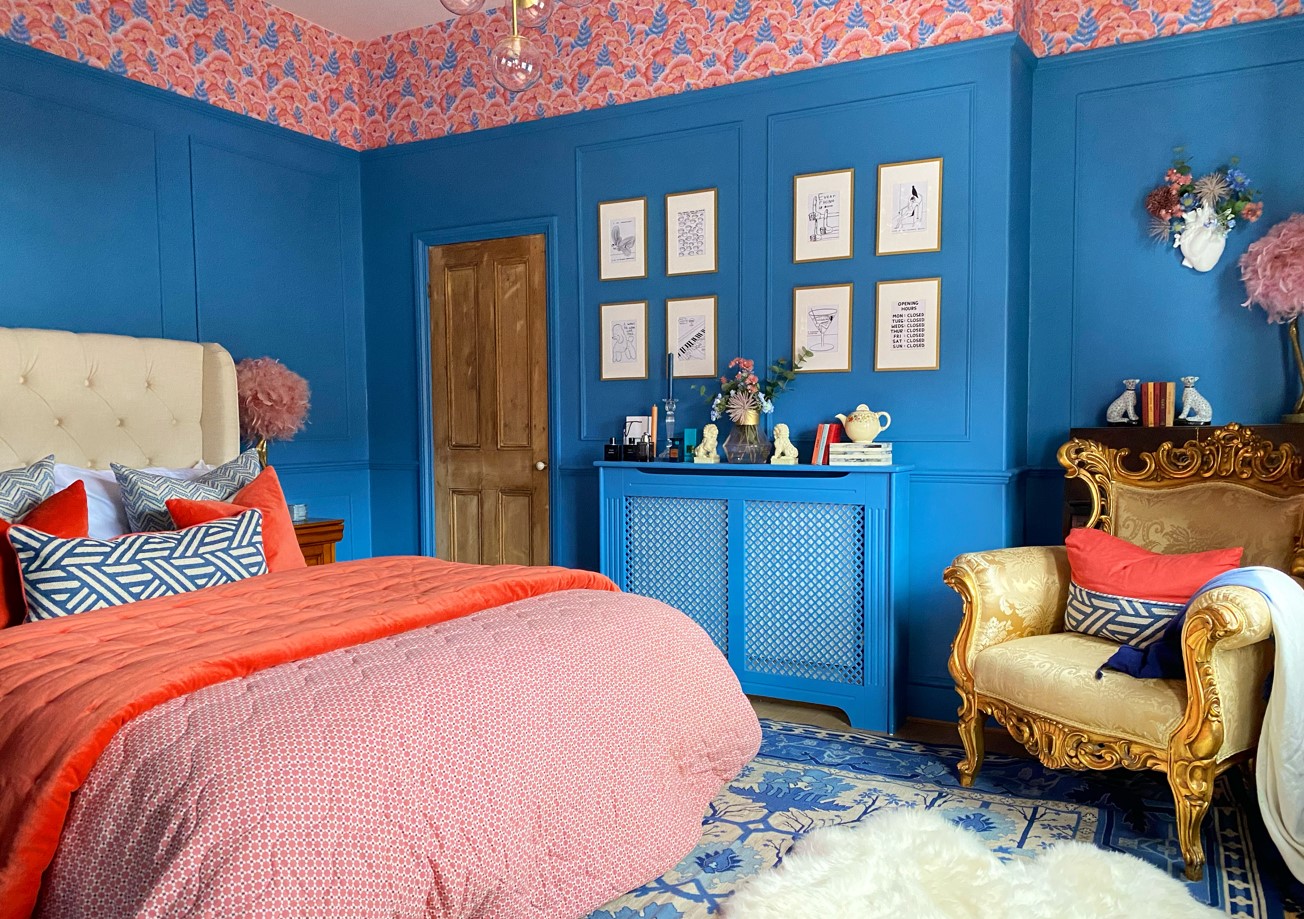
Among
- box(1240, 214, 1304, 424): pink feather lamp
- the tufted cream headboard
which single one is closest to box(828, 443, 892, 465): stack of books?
box(1240, 214, 1304, 424): pink feather lamp

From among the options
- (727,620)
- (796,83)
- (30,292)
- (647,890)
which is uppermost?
(796,83)

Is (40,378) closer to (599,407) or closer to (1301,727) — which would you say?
(599,407)

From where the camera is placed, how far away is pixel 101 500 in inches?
126

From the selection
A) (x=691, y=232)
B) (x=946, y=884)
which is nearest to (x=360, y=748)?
(x=946, y=884)

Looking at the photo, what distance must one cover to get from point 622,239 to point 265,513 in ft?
7.46

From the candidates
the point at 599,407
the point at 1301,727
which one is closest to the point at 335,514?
the point at 599,407

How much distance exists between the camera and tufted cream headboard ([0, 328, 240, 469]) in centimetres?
360

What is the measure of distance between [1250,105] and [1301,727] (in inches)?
99.5

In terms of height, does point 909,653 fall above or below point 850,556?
below

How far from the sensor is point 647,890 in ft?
8.14

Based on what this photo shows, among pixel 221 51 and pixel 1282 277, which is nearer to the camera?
pixel 1282 277

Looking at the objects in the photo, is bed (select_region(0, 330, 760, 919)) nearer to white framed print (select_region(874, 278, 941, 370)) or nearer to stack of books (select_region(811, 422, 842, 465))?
stack of books (select_region(811, 422, 842, 465))

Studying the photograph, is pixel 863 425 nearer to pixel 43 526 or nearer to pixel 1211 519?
pixel 1211 519

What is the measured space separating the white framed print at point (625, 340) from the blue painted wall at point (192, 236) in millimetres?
1543
